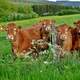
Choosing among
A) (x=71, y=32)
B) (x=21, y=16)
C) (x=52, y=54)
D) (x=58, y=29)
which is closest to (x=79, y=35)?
(x=71, y=32)

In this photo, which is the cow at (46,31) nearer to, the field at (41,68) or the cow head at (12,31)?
the cow head at (12,31)

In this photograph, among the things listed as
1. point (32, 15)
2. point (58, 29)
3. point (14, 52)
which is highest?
point (58, 29)

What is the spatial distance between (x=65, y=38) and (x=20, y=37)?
4.26 feet

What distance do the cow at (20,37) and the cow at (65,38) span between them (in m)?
0.70

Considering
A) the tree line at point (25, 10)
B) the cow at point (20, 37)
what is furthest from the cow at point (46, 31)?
the tree line at point (25, 10)

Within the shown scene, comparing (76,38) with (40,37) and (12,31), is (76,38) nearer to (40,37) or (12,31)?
(40,37)

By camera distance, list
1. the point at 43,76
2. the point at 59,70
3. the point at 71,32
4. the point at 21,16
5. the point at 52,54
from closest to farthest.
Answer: the point at 43,76
the point at 59,70
the point at 52,54
the point at 71,32
the point at 21,16

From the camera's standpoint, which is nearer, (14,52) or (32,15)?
(14,52)

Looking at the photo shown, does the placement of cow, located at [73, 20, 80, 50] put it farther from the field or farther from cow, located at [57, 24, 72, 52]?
the field

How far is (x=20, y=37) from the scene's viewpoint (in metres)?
9.88

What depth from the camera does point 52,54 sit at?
780 cm

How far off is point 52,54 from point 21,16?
29681 millimetres

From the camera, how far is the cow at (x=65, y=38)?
8.86 metres

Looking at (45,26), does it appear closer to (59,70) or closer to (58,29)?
(58,29)
